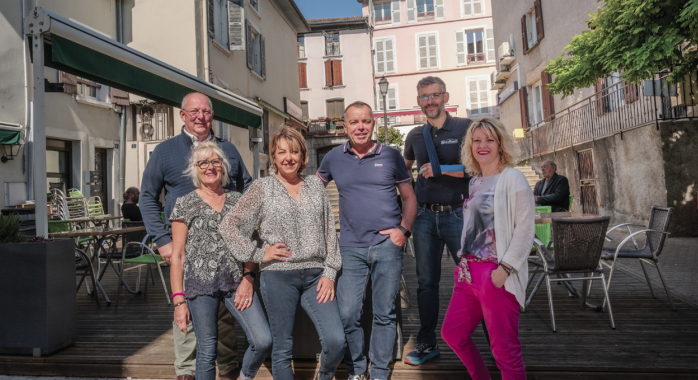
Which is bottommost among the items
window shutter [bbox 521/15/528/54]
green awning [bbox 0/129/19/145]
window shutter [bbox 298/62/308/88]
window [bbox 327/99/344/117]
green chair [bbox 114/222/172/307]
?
green chair [bbox 114/222/172/307]

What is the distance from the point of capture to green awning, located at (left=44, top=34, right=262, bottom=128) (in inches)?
128

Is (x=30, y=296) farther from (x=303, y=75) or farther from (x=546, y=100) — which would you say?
(x=303, y=75)

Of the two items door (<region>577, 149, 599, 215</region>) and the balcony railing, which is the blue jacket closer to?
the balcony railing

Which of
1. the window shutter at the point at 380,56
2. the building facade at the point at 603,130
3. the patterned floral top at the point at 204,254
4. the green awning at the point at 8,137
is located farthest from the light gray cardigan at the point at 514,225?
the window shutter at the point at 380,56

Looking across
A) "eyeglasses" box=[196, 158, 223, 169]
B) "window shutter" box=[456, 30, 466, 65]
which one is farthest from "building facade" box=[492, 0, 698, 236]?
"window shutter" box=[456, 30, 466, 65]

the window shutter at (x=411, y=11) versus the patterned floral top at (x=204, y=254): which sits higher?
the window shutter at (x=411, y=11)

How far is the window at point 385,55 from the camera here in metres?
32.1

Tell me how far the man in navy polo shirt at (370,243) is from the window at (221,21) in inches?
452

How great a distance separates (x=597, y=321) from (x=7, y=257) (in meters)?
4.63

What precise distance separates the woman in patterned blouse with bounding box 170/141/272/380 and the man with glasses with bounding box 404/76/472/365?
1149mm

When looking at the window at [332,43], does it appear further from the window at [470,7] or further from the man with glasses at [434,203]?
the man with glasses at [434,203]

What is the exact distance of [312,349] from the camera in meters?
3.24

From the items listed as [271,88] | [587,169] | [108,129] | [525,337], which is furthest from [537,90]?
[525,337]

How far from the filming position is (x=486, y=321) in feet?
7.71
